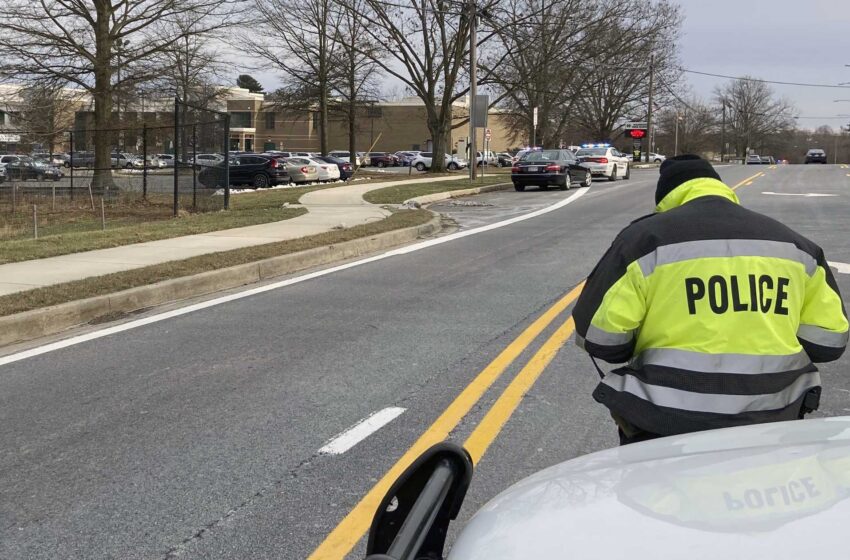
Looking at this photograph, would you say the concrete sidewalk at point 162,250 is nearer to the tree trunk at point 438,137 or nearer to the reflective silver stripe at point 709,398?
the reflective silver stripe at point 709,398

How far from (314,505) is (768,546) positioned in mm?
2693

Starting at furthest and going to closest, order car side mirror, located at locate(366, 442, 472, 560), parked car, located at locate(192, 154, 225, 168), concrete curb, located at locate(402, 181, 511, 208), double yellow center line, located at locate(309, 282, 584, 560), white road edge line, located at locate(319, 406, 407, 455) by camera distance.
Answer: concrete curb, located at locate(402, 181, 511, 208) → parked car, located at locate(192, 154, 225, 168) → white road edge line, located at locate(319, 406, 407, 455) → double yellow center line, located at locate(309, 282, 584, 560) → car side mirror, located at locate(366, 442, 472, 560)

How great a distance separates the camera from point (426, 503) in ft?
6.86

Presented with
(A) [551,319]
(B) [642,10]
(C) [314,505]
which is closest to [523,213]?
(A) [551,319]

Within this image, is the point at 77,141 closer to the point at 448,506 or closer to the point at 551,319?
the point at 551,319

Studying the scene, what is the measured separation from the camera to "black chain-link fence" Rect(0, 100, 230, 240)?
18109 mm

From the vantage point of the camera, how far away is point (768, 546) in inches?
60.1

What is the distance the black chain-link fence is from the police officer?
14.6 m

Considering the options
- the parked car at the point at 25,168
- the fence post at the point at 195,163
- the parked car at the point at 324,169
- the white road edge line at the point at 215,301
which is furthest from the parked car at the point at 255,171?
the white road edge line at the point at 215,301

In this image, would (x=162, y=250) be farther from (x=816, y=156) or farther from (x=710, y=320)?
(x=816, y=156)

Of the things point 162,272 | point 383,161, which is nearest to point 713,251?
point 162,272

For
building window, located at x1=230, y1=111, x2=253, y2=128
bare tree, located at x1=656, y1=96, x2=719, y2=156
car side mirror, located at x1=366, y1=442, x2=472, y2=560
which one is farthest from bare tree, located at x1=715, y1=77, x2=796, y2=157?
car side mirror, located at x1=366, y1=442, x2=472, y2=560

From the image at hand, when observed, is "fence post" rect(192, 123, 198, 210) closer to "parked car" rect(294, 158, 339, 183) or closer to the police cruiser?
the police cruiser

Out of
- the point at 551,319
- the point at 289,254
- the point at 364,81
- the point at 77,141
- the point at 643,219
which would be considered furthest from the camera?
the point at 364,81
